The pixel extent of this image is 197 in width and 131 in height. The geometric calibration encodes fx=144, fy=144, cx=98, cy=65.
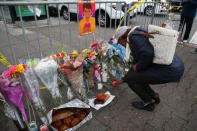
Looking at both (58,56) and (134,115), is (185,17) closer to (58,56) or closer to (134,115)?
(134,115)

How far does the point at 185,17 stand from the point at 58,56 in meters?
5.05

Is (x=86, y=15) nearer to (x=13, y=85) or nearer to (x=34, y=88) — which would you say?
(x=34, y=88)

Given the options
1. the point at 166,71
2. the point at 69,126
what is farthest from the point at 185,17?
the point at 69,126

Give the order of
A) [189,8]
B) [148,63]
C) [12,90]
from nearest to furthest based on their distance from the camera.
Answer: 1. [12,90]
2. [148,63]
3. [189,8]

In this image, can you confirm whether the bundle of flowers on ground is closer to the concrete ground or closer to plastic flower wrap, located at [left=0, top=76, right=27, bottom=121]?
plastic flower wrap, located at [left=0, top=76, right=27, bottom=121]

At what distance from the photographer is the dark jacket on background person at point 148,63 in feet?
5.80

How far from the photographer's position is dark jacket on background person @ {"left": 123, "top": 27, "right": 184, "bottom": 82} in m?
1.77

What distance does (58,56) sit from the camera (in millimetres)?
2131

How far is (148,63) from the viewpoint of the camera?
6.02 feet

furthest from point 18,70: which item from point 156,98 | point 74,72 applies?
point 156,98

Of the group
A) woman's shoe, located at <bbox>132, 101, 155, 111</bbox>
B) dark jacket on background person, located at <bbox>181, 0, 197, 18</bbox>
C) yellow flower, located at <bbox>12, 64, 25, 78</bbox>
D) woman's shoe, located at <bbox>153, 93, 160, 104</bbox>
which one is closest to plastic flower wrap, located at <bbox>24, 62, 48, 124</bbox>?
yellow flower, located at <bbox>12, 64, 25, 78</bbox>

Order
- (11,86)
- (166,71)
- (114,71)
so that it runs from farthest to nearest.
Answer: (114,71), (166,71), (11,86)

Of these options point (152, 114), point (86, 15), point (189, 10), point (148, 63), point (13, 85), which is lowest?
point (152, 114)

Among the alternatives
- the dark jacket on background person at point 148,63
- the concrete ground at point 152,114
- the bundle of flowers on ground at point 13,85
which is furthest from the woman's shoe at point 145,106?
the bundle of flowers on ground at point 13,85
